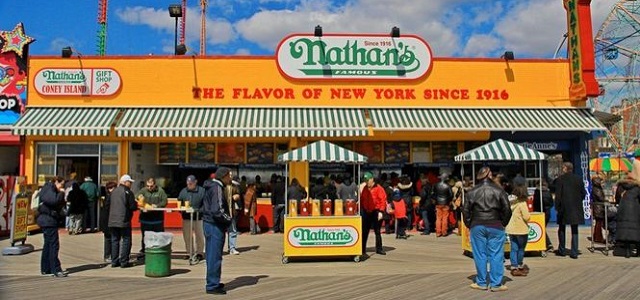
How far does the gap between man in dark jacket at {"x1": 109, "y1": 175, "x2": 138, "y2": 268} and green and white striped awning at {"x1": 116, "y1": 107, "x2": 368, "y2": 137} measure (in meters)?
5.08

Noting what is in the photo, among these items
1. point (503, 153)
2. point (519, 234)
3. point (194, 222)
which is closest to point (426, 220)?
point (503, 153)

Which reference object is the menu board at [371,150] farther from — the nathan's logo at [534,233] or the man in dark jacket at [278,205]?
the nathan's logo at [534,233]

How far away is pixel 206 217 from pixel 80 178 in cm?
1017

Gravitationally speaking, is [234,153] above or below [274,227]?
above

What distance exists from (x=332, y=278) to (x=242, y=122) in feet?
24.7

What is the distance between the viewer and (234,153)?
16.6m

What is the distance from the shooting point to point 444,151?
1702 cm

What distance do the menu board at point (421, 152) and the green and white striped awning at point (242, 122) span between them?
2168 millimetres

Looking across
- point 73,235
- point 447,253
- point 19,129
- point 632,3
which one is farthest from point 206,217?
point 632,3

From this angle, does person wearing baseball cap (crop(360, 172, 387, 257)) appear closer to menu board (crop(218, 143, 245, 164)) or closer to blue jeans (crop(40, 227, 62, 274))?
blue jeans (crop(40, 227, 62, 274))

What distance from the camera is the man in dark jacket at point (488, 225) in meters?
7.66

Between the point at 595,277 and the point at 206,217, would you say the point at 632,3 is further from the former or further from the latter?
the point at 206,217

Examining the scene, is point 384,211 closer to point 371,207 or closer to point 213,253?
point 371,207

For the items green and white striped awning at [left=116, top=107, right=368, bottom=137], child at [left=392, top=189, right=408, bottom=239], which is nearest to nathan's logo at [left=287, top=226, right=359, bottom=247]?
child at [left=392, top=189, right=408, bottom=239]
